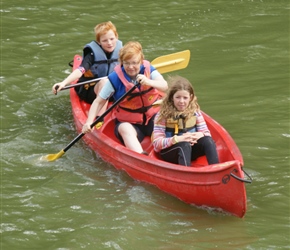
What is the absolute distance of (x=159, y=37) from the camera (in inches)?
417

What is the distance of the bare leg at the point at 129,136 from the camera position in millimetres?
6969

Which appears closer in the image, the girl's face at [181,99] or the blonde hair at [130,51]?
the girl's face at [181,99]

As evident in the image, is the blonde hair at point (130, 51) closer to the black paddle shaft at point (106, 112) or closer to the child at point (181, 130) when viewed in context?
the black paddle shaft at point (106, 112)

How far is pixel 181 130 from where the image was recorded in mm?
6598

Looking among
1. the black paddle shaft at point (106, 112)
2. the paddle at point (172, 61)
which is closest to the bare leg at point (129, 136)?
the black paddle shaft at point (106, 112)

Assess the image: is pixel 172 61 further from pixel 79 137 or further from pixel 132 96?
pixel 79 137

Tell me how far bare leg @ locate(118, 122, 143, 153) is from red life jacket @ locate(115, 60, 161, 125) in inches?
3.6

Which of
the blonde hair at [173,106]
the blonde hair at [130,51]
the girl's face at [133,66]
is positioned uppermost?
the blonde hair at [130,51]

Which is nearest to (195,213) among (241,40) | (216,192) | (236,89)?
(216,192)

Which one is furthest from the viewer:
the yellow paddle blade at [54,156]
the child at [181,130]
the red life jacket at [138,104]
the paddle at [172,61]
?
the paddle at [172,61]

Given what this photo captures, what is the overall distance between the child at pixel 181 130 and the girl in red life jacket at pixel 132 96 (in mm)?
363

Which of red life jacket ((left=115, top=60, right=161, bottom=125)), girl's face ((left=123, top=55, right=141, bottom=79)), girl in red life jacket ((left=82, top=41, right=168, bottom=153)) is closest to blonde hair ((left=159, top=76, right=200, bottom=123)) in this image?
girl in red life jacket ((left=82, top=41, right=168, bottom=153))

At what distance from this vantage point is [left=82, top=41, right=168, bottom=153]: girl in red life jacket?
6.91 metres

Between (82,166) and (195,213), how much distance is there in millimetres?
1449
